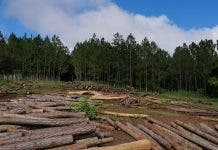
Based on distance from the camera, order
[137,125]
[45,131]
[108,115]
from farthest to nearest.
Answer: [108,115], [137,125], [45,131]

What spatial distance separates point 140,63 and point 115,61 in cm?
484

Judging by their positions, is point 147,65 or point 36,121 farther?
point 147,65

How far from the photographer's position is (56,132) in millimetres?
14078

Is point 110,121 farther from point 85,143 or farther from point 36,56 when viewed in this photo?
point 36,56

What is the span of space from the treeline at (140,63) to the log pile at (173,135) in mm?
59041

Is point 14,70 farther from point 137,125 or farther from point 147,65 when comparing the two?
point 137,125

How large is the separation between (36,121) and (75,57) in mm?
71262

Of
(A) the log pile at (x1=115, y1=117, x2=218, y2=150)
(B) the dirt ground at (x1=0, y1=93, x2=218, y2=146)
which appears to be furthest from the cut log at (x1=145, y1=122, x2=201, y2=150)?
(B) the dirt ground at (x1=0, y1=93, x2=218, y2=146)

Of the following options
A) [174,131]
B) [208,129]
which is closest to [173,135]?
[174,131]

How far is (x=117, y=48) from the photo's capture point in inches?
3177

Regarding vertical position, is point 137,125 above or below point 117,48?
below

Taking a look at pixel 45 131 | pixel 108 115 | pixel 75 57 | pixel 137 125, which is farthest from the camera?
pixel 75 57

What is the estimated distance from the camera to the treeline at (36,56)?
282 feet

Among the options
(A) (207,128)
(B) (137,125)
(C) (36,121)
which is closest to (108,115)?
(B) (137,125)
